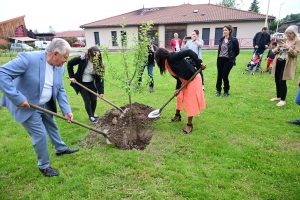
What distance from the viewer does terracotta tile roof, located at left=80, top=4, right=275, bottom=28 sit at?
74.1 ft

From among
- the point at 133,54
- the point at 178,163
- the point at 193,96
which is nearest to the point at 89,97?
the point at 133,54

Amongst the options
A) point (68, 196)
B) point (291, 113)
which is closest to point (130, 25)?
point (291, 113)

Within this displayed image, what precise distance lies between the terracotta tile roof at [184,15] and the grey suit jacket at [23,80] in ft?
74.1

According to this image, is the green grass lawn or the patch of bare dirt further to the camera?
the patch of bare dirt

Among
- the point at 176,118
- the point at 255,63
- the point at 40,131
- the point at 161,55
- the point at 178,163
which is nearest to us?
the point at 40,131

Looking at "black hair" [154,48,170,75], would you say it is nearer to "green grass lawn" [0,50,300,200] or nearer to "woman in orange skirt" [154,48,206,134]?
"woman in orange skirt" [154,48,206,134]

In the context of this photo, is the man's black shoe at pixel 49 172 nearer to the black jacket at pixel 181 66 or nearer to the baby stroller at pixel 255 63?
the black jacket at pixel 181 66

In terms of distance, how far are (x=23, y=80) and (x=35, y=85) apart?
14cm

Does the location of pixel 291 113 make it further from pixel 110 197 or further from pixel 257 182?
pixel 110 197

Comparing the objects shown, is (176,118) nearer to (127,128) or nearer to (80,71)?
(127,128)

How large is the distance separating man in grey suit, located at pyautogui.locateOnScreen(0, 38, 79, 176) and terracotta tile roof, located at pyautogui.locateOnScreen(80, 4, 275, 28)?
2243 centimetres

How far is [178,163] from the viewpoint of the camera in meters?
3.21

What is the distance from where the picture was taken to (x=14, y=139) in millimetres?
4145

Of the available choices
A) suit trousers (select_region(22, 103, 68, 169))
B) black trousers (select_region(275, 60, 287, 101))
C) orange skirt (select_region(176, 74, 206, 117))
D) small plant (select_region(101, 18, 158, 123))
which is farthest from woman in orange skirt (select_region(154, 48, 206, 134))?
black trousers (select_region(275, 60, 287, 101))
